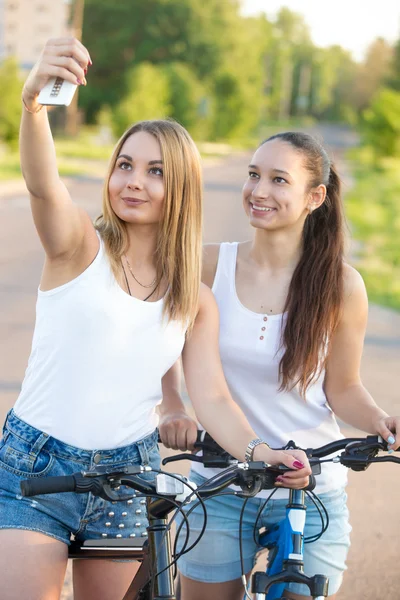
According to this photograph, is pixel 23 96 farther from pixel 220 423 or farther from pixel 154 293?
pixel 220 423

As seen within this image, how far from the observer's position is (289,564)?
2.66 metres

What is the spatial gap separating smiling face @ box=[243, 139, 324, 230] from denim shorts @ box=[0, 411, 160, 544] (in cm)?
99

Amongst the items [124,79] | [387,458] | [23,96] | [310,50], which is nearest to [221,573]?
[387,458]

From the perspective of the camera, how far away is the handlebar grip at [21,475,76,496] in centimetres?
206

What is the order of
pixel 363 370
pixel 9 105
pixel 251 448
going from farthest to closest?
pixel 9 105 → pixel 363 370 → pixel 251 448

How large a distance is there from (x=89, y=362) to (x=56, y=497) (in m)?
0.39

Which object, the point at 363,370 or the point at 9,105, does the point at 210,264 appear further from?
the point at 9,105

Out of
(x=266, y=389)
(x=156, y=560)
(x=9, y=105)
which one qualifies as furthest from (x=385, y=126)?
(x=156, y=560)

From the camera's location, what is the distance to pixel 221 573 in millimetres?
3129

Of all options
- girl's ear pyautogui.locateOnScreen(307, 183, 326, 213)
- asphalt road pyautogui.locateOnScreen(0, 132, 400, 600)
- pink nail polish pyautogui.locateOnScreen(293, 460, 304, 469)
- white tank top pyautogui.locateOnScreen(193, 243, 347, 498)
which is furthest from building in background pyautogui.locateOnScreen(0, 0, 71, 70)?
pink nail polish pyautogui.locateOnScreen(293, 460, 304, 469)

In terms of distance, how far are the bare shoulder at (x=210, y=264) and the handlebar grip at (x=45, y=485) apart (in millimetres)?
1383

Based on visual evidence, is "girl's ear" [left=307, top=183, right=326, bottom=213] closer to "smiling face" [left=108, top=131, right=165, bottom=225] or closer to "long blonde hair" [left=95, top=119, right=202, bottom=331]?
"long blonde hair" [left=95, top=119, right=202, bottom=331]

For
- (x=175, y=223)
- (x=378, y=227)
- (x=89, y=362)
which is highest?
(x=378, y=227)

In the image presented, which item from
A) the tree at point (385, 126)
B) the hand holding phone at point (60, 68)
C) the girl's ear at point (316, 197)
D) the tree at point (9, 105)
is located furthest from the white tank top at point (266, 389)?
the tree at point (385, 126)
